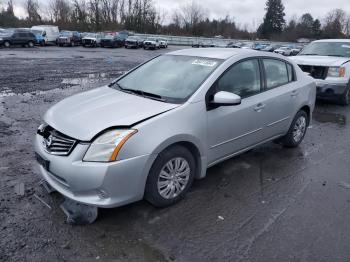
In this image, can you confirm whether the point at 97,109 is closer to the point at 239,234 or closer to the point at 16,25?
the point at 239,234

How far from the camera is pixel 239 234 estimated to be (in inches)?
121

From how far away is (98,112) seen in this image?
131 inches

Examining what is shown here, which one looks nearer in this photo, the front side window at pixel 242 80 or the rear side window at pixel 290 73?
the front side window at pixel 242 80

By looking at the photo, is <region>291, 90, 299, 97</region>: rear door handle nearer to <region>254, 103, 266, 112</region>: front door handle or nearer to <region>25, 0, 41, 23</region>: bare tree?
<region>254, 103, 266, 112</region>: front door handle

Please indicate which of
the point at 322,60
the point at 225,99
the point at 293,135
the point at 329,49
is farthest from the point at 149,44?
the point at 225,99

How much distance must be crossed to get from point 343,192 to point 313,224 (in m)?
1.03

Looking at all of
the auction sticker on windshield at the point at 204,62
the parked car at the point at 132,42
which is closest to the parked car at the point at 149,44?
the parked car at the point at 132,42

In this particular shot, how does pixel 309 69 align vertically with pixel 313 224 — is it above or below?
above

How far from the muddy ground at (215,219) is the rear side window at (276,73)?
121 cm

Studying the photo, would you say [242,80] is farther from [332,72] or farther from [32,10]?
[32,10]

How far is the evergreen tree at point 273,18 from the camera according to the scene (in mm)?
92312

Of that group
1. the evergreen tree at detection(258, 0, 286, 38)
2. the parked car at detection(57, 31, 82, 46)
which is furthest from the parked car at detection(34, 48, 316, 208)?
the evergreen tree at detection(258, 0, 286, 38)

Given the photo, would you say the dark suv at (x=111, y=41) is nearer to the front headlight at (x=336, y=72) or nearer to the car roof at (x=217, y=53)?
the front headlight at (x=336, y=72)

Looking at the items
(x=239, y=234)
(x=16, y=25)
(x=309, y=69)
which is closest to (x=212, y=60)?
(x=239, y=234)
